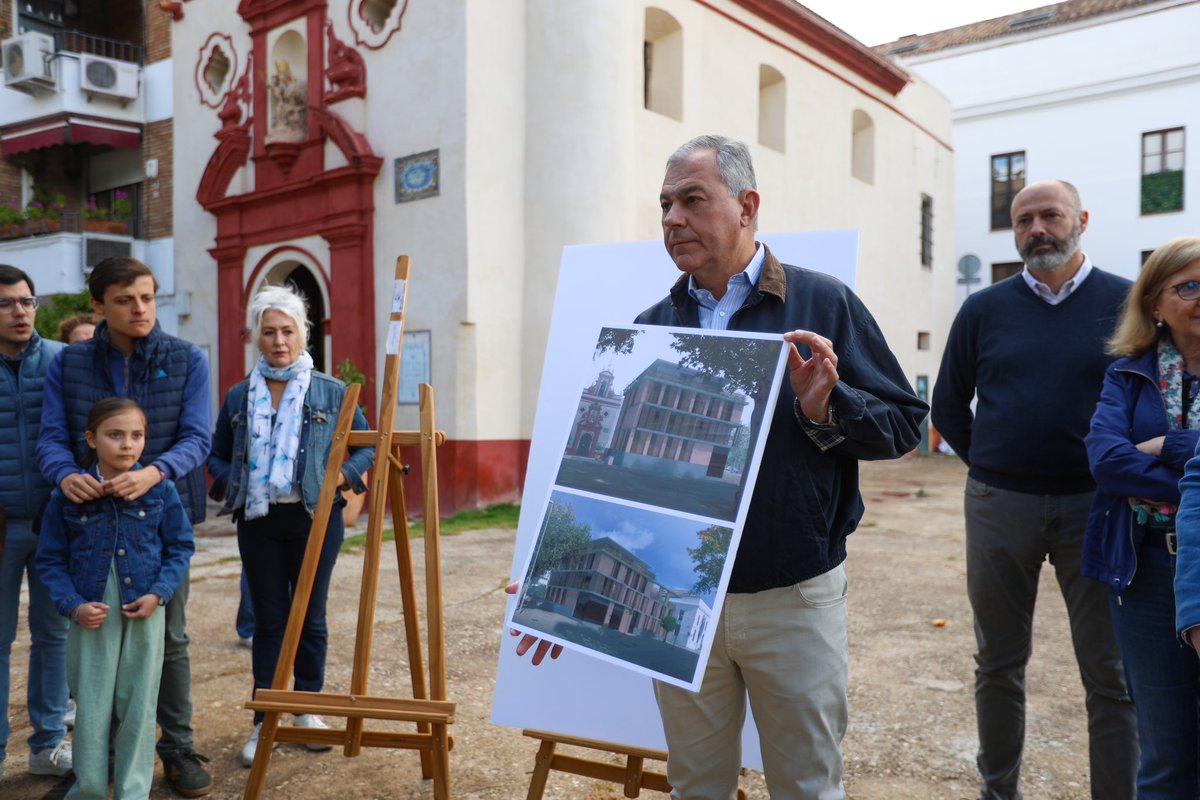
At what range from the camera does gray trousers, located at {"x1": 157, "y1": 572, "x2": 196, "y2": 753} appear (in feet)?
11.6

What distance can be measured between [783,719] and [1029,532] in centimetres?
135

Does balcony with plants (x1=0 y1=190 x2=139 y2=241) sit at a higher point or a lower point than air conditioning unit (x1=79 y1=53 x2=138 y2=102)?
lower

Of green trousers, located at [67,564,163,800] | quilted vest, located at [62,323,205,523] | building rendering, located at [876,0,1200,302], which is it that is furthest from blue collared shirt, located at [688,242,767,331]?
building rendering, located at [876,0,1200,302]

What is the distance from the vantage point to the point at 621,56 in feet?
36.1

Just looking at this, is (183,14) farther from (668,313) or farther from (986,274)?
(986,274)

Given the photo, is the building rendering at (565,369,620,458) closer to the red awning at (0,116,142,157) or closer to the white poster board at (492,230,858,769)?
the white poster board at (492,230,858,769)

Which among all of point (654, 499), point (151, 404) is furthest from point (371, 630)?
point (654, 499)

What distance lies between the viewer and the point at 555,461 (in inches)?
115

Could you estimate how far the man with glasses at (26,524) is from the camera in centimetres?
363

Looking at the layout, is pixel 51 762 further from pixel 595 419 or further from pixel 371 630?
pixel 595 419

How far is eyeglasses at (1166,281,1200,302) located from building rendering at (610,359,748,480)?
4.16 feet

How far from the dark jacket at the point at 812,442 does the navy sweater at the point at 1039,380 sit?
104cm

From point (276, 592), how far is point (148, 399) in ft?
3.05

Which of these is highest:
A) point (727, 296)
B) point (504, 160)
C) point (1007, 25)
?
point (1007, 25)
